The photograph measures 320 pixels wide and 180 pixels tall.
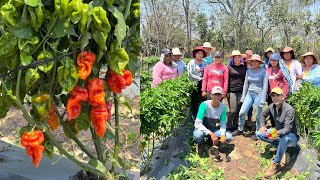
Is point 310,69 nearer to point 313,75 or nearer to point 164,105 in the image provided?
point 313,75

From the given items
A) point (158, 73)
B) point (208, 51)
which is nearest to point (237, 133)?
point (208, 51)

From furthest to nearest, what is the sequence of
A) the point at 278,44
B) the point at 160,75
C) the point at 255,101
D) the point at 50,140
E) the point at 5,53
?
the point at 160,75
the point at 278,44
the point at 255,101
the point at 50,140
the point at 5,53

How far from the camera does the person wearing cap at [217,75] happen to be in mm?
2131

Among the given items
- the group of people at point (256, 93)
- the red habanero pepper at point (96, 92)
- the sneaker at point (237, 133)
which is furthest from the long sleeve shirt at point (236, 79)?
the red habanero pepper at point (96, 92)

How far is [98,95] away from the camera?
4.30ft

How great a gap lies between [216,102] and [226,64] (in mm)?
354

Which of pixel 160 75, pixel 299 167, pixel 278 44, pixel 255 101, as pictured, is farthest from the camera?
pixel 160 75

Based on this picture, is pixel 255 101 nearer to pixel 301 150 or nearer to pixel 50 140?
pixel 301 150

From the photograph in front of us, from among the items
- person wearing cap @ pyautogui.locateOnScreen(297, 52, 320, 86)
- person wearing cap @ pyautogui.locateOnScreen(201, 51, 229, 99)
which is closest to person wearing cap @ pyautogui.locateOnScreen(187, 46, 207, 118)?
person wearing cap @ pyautogui.locateOnScreen(201, 51, 229, 99)

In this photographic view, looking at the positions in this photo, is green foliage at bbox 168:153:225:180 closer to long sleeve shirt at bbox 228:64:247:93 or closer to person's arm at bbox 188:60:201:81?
long sleeve shirt at bbox 228:64:247:93

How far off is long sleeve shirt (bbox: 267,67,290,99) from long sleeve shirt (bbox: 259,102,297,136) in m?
0.08

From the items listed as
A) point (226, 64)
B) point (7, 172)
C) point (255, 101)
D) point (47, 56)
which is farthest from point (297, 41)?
point (7, 172)

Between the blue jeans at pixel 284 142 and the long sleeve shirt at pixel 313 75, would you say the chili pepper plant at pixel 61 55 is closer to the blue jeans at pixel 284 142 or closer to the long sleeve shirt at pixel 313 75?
the blue jeans at pixel 284 142

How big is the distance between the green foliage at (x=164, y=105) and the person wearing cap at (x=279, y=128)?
55 centimetres
